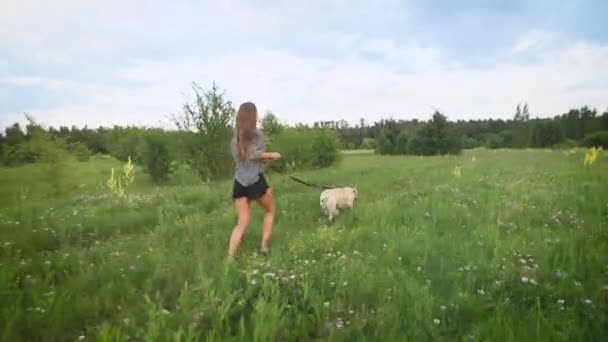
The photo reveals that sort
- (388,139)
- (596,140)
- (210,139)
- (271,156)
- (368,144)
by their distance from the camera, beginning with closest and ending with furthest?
(271,156)
(596,140)
(210,139)
(388,139)
(368,144)

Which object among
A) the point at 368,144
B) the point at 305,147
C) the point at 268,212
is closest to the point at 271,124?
the point at 305,147

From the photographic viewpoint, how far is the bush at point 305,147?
25797 millimetres

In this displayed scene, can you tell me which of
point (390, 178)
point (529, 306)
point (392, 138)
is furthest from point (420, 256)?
point (392, 138)

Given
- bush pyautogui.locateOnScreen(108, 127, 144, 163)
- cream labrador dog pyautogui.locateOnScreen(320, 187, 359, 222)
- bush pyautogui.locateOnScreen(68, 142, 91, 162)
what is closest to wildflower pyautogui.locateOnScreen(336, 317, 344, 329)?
cream labrador dog pyautogui.locateOnScreen(320, 187, 359, 222)

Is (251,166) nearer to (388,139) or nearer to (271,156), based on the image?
(271,156)

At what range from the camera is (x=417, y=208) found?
772cm

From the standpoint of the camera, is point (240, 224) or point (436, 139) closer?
point (240, 224)

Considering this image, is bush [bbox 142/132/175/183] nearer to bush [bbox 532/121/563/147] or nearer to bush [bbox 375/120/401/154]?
bush [bbox 532/121/563/147]

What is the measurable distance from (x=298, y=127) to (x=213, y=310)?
1049 inches

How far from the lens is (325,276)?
4.11 meters

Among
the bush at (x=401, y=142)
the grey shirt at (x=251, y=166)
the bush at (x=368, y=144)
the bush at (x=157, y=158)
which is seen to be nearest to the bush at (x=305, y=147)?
the bush at (x=157, y=158)

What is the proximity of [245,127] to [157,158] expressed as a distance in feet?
67.4

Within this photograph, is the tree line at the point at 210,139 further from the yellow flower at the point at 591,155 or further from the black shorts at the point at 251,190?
the black shorts at the point at 251,190

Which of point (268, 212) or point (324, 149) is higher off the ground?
point (324, 149)
